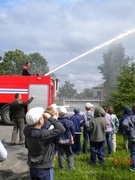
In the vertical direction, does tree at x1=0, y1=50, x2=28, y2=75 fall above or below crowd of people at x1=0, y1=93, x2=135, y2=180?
above

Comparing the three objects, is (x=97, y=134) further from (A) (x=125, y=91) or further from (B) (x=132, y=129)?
(A) (x=125, y=91)

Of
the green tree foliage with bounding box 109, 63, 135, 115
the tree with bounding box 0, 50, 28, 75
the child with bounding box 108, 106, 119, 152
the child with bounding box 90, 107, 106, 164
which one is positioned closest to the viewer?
the child with bounding box 90, 107, 106, 164

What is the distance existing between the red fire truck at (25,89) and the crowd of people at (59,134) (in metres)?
4.75

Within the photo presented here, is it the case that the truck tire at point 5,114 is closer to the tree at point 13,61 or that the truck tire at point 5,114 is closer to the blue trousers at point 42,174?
the blue trousers at point 42,174

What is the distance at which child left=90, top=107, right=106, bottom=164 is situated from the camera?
7213 mm

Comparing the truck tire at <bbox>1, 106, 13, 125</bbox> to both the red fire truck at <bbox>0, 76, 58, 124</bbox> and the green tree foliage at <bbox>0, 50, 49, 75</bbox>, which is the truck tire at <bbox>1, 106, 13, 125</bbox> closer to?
the red fire truck at <bbox>0, 76, 58, 124</bbox>

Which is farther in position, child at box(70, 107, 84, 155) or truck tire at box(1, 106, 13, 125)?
truck tire at box(1, 106, 13, 125)

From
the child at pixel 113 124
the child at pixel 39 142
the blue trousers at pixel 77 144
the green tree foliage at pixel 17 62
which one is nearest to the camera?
the child at pixel 39 142

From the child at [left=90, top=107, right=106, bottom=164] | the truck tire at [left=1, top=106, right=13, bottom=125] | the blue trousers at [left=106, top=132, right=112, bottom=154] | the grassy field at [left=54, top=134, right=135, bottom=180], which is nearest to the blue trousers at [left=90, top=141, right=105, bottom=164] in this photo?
the child at [left=90, top=107, right=106, bottom=164]

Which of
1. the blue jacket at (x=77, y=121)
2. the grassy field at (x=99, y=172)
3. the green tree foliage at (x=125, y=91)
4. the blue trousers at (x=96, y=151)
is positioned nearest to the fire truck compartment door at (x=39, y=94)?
the green tree foliage at (x=125, y=91)

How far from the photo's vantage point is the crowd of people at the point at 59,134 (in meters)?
4.07

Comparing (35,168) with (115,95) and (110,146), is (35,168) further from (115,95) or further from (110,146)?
(115,95)

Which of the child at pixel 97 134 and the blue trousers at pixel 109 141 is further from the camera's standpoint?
the blue trousers at pixel 109 141

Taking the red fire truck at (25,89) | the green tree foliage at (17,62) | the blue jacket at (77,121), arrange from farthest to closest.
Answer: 1. the green tree foliage at (17,62)
2. the red fire truck at (25,89)
3. the blue jacket at (77,121)
